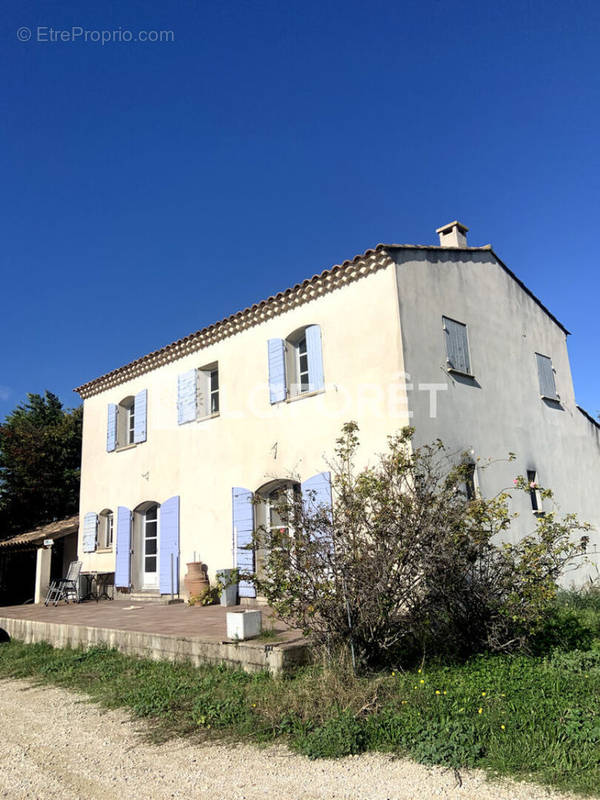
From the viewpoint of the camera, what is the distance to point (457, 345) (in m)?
10.8

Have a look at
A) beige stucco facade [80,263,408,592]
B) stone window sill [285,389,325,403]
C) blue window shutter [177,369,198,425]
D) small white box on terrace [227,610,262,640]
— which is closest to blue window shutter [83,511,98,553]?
beige stucco facade [80,263,408,592]

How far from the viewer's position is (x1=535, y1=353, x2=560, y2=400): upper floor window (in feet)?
42.1

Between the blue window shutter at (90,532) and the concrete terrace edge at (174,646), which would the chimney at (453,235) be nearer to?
the concrete terrace edge at (174,646)

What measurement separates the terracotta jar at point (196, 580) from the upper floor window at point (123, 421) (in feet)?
Result: 13.1

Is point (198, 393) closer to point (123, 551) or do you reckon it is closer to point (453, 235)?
point (123, 551)

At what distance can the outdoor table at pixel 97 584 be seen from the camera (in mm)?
14078

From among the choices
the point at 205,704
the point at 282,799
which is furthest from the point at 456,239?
the point at 282,799

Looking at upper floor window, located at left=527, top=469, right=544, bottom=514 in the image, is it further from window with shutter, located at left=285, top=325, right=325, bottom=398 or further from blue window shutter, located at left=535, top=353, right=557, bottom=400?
window with shutter, located at left=285, top=325, right=325, bottom=398

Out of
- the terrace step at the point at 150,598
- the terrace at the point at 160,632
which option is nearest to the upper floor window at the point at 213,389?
the terrace step at the point at 150,598

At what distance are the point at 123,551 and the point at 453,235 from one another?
9940mm

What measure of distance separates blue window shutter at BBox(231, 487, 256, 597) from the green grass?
3.87m

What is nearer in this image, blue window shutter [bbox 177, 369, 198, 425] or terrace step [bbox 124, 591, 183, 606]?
terrace step [bbox 124, 591, 183, 606]

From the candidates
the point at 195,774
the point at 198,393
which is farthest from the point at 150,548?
the point at 195,774

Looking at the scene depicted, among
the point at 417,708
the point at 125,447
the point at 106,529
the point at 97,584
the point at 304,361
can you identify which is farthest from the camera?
the point at 106,529
